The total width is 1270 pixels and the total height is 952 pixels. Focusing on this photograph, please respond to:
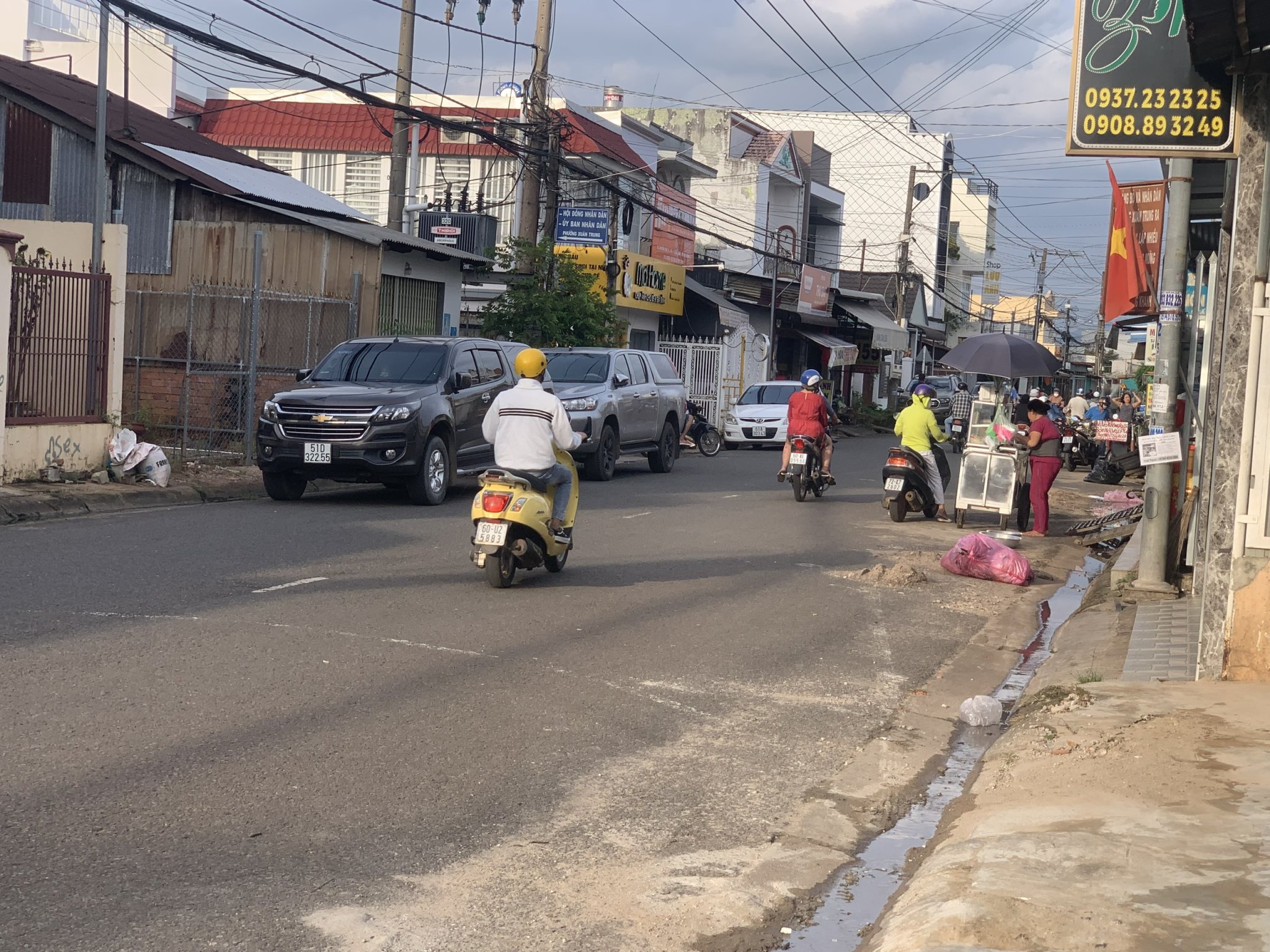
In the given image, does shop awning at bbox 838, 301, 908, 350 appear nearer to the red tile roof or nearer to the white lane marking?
the red tile roof

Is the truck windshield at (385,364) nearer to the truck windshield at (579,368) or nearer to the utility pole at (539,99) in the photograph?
the truck windshield at (579,368)

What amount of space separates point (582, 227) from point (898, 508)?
643 inches

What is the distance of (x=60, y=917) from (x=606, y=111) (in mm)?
42376

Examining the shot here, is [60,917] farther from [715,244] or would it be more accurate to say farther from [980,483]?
[715,244]

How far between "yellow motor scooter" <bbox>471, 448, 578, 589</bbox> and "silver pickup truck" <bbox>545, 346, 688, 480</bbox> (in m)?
9.61

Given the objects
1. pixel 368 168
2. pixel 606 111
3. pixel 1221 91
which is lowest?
pixel 1221 91

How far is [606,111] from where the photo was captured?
44.4m

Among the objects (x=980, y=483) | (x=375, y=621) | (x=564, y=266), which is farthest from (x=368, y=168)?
(x=375, y=621)

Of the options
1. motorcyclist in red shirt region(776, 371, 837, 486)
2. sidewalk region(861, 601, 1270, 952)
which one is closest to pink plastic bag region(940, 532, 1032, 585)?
sidewalk region(861, 601, 1270, 952)

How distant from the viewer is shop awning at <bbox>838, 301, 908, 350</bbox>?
5178 cm

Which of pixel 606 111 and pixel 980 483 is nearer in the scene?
pixel 980 483

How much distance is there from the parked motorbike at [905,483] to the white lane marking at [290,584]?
8399mm

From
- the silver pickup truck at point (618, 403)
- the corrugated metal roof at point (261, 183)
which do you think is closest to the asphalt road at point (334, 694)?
the silver pickup truck at point (618, 403)

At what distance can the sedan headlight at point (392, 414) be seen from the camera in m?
15.4
